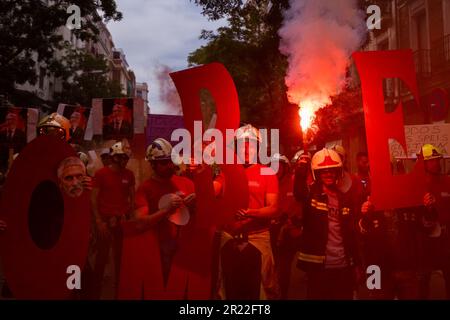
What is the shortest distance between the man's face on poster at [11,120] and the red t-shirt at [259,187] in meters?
3.90

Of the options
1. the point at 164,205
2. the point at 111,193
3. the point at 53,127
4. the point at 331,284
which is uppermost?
the point at 53,127

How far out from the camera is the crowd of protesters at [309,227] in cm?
449

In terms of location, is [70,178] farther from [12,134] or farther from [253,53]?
[253,53]

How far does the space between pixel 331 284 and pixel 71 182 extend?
2.42m

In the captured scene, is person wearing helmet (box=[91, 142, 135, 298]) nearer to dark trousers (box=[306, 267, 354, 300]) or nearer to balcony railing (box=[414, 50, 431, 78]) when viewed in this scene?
dark trousers (box=[306, 267, 354, 300])

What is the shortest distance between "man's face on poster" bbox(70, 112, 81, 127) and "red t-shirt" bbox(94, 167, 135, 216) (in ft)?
5.55

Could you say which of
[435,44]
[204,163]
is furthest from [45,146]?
[435,44]

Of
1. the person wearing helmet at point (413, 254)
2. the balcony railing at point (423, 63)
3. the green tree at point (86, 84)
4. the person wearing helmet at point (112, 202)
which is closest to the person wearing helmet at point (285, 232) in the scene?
the person wearing helmet at point (413, 254)

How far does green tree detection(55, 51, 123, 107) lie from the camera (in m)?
23.5

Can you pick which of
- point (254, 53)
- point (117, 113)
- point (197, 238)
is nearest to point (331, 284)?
point (197, 238)

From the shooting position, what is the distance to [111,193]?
634cm

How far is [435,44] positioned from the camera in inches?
566
